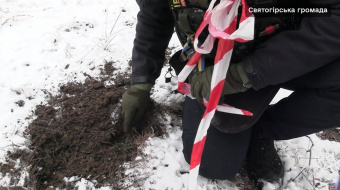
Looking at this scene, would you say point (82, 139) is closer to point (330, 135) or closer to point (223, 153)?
point (223, 153)

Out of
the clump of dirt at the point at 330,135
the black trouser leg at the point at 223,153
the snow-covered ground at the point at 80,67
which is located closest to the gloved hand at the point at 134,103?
the snow-covered ground at the point at 80,67

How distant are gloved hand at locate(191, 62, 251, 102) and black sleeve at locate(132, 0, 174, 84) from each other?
408mm

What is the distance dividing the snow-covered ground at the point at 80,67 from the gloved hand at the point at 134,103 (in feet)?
0.58

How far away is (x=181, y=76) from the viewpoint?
125 cm

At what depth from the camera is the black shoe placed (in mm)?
1522

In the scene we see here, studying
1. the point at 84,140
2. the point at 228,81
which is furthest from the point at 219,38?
the point at 84,140

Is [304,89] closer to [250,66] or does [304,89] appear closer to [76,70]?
[250,66]

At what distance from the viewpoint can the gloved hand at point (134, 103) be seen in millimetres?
1635

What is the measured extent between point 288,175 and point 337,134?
506 mm

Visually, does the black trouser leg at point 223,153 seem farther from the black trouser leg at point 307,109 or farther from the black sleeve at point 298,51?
the black sleeve at point 298,51

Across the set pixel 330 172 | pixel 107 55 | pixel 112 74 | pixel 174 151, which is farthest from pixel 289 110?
pixel 107 55

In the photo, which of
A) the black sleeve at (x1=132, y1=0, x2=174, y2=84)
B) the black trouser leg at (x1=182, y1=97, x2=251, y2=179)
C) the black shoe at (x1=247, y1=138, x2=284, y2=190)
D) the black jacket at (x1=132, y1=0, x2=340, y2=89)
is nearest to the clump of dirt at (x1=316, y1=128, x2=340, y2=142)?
the black shoe at (x1=247, y1=138, x2=284, y2=190)

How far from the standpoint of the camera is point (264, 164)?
1.52m

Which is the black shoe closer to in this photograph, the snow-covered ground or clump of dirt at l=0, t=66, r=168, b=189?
the snow-covered ground
